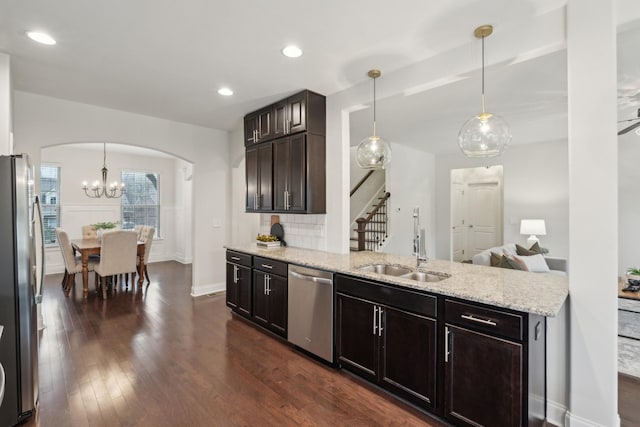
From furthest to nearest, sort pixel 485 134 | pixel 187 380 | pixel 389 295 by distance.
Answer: pixel 187 380, pixel 389 295, pixel 485 134

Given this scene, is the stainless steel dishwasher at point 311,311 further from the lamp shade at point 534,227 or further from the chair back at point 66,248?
the lamp shade at point 534,227

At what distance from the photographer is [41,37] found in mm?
2467

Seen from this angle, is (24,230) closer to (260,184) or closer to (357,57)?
(260,184)

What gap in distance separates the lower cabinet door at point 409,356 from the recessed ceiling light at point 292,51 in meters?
2.25

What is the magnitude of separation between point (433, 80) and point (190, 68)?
2.31 meters

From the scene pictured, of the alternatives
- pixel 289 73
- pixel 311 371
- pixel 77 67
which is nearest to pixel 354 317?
pixel 311 371

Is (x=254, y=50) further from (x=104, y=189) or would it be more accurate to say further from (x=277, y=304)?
(x=104, y=189)

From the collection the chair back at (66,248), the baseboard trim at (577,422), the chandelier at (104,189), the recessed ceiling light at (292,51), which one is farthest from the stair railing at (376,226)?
the chandelier at (104,189)

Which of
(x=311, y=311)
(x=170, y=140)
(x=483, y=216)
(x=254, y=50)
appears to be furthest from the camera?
(x=483, y=216)

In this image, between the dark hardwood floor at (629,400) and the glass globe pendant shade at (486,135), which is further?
the glass globe pendant shade at (486,135)

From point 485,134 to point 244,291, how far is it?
311 cm

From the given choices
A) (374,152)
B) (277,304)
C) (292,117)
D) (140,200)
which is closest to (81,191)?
(140,200)

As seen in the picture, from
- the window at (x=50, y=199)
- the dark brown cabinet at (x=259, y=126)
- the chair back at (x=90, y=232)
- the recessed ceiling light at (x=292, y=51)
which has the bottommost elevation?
the chair back at (x=90, y=232)

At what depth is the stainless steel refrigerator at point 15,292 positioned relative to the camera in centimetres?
199
